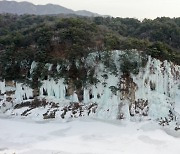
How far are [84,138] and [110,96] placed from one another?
4.55 m

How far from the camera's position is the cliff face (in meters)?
23.3

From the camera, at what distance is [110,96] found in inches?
950

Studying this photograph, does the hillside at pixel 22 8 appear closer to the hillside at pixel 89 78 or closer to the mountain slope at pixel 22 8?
the mountain slope at pixel 22 8

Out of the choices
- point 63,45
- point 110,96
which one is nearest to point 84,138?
point 110,96

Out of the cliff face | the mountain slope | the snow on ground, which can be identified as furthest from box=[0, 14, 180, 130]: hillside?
the mountain slope

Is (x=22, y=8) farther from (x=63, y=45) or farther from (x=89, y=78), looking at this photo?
(x=89, y=78)

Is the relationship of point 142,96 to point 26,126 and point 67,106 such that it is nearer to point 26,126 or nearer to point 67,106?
point 67,106

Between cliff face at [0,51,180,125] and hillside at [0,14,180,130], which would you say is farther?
hillside at [0,14,180,130]

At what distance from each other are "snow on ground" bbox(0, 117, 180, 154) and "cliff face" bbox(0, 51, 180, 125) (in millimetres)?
873

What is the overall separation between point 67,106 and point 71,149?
20.4 feet

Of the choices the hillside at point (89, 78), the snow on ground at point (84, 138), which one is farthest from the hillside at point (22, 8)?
the snow on ground at point (84, 138)

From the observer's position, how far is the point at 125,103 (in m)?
23.7

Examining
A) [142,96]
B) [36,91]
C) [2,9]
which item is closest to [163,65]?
[142,96]

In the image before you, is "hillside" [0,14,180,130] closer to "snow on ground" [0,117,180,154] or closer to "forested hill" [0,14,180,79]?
"forested hill" [0,14,180,79]
